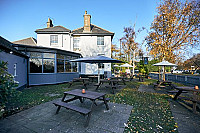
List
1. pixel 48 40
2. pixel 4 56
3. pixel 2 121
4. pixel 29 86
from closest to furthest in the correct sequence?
pixel 2 121 < pixel 4 56 < pixel 29 86 < pixel 48 40

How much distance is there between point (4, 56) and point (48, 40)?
1035cm

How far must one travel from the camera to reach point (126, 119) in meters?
3.09

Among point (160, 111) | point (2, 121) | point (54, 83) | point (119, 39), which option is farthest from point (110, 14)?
point (2, 121)

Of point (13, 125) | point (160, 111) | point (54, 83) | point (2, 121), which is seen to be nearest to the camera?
point (13, 125)

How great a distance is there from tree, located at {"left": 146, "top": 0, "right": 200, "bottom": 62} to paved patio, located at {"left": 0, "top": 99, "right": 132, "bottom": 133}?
9.85 m

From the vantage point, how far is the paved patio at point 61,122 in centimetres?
254

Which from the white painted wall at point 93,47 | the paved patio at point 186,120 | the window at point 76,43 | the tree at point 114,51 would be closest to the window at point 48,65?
the white painted wall at point 93,47

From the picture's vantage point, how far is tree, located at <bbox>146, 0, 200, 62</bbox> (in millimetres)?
9602

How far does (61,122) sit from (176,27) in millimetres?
12598

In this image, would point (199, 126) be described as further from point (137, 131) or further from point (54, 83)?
point (54, 83)

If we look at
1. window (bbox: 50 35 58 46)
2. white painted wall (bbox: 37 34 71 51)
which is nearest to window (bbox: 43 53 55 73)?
white painted wall (bbox: 37 34 71 51)

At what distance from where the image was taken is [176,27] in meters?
9.75

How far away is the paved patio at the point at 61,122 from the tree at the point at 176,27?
32.3 feet

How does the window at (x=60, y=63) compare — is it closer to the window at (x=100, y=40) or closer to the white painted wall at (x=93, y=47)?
the white painted wall at (x=93, y=47)
